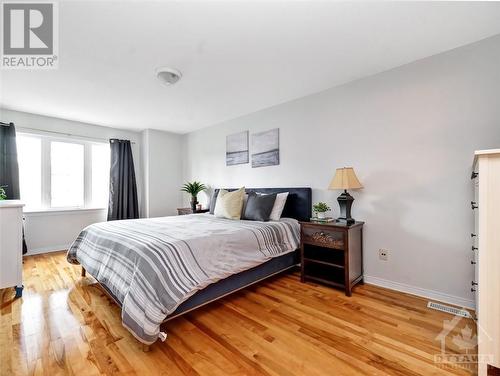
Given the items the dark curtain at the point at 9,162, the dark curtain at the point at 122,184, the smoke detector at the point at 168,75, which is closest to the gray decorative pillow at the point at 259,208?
the smoke detector at the point at 168,75

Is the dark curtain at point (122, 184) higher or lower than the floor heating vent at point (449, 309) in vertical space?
higher

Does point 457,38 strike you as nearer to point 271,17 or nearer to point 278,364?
point 271,17

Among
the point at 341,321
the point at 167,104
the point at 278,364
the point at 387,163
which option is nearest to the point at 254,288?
the point at 341,321

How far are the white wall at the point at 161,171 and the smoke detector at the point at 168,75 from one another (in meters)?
2.57

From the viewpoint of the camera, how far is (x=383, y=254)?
2.49 m

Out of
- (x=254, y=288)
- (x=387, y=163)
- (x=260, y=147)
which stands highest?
(x=260, y=147)

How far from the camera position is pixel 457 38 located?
1963 millimetres

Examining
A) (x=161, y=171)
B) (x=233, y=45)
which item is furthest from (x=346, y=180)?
(x=161, y=171)

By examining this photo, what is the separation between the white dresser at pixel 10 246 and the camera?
227cm

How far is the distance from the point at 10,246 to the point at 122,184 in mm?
2449

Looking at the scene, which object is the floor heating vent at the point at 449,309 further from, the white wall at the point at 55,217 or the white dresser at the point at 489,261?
the white wall at the point at 55,217

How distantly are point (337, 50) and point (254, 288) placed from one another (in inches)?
98.4

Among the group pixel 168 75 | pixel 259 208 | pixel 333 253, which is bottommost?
pixel 333 253

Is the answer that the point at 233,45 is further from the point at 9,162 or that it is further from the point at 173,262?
the point at 9,162
